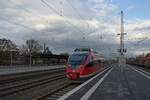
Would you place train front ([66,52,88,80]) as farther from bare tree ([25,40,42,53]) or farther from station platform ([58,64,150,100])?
bare tree ([25,40,42,53])


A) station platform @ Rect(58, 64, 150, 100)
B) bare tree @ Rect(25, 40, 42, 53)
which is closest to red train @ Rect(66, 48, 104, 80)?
station platform @ Rect(58, 64, 150, 100)

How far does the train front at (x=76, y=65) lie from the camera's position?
2308 cm

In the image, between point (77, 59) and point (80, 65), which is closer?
point (80, 65)

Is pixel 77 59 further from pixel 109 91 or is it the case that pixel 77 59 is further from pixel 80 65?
pixel 109 91

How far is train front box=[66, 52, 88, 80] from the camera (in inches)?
909

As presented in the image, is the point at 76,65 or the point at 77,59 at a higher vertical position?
the point at 77,59

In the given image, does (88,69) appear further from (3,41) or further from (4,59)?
(3,41)

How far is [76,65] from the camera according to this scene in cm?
2358

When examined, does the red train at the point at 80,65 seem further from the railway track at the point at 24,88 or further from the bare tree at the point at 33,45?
the bare tree at the point at 33,45

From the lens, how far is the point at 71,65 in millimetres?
23781

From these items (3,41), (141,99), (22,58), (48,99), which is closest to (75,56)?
(48,99)

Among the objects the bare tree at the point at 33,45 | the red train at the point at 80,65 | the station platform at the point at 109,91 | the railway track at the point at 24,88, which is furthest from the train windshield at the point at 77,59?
the bare tree at the point at 33,45

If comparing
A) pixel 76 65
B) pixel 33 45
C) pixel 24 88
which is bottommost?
pixel 24 88

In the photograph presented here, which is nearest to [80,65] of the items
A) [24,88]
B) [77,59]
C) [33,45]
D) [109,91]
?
[77,59]
